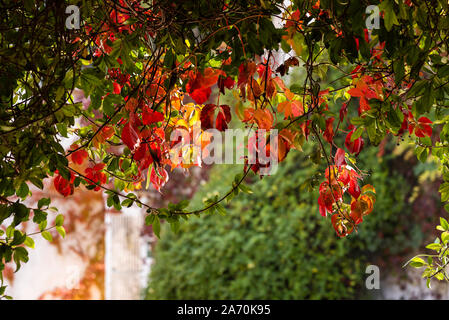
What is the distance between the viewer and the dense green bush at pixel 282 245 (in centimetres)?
307

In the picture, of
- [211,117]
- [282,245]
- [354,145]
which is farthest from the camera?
[282,245]

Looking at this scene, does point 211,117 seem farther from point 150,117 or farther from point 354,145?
point 354,145

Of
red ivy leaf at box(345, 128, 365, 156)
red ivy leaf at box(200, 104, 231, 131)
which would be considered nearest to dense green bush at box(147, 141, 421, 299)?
red ivy leaf at box(345, 128, 365, 156)

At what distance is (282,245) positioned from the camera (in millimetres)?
3115

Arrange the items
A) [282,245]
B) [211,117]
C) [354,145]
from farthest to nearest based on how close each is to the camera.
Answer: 1. [282,245]
2. [354,145]
3. [211,117]

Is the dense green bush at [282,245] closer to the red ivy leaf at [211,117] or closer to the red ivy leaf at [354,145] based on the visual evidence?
the red ivy leaf at [354,145]

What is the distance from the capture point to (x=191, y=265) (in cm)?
333

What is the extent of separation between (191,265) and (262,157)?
2.57m

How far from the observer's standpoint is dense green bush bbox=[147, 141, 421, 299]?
307 cm

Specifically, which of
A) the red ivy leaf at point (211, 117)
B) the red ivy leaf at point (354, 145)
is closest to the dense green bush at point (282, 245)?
the red ivy leaf at point (354, 145)

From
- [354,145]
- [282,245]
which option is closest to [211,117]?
[354,145]
